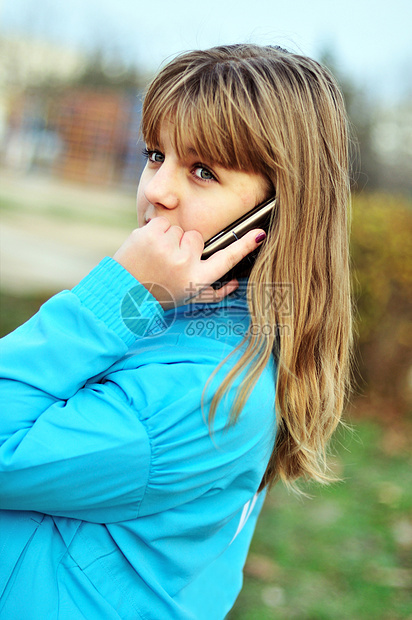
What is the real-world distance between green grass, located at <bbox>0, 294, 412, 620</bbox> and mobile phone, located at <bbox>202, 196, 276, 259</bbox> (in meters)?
1.57

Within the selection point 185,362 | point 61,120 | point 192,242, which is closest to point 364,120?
point 61,120

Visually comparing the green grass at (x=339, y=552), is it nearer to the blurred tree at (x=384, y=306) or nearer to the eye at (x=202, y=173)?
the blurred tree at (x=384, y=306)

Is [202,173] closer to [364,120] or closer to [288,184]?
[288,184]

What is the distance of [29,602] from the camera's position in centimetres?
123

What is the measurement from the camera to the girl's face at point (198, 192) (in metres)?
1.44

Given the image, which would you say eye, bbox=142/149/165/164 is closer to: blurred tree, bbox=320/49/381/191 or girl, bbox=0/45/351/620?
girl, bbox=0/45/351/620

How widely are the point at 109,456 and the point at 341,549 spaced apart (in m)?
2.74

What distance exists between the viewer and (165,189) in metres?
1.44

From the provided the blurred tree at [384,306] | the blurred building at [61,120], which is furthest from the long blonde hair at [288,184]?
the blurred building at [61,120]

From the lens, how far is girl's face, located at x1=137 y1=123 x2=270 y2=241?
1441 mm

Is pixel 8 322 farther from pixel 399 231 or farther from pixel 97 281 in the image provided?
pixel 97 281

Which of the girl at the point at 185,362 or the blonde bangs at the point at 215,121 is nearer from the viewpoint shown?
the girl at the point at 185,362

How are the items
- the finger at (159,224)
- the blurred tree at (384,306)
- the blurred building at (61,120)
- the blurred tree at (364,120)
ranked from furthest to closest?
the blurred tree at (364,120), the blurred building at (61,120), the blurred tree at (384,306), the finger at (159,224)

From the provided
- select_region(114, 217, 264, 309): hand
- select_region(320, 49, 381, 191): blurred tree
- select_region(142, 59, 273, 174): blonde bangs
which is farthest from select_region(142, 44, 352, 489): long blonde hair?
select_region(320, 49, 381, 191): blurred tree
